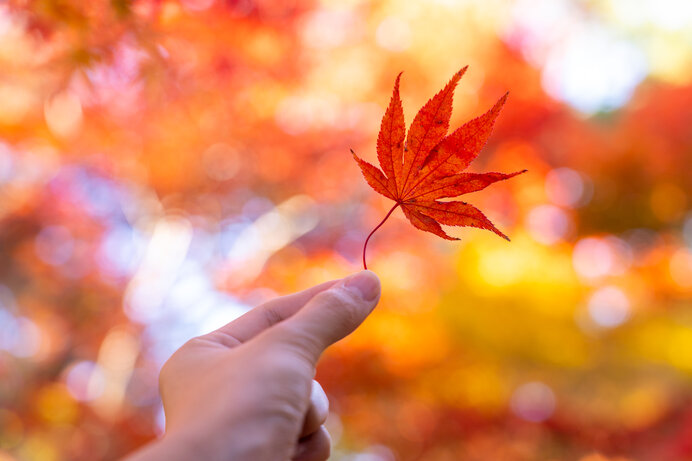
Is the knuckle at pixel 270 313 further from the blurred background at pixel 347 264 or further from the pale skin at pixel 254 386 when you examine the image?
the blurred background at pixel 347 264

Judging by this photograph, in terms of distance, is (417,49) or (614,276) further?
(614,276)

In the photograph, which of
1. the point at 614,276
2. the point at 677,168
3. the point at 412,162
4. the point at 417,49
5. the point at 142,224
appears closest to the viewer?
the point at 412,162

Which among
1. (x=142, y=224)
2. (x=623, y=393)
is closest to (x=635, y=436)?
(x=623, y=393)

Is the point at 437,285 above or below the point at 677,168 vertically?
below

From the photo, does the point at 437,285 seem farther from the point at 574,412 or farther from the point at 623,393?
the point at 623,393

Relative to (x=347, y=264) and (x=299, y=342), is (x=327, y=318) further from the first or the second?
(x=347, y=264)

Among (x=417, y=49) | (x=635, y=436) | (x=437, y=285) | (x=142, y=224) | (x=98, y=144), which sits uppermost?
(x=417, y=49)

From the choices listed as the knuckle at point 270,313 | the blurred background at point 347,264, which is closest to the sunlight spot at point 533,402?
the blurred background at point 347,264

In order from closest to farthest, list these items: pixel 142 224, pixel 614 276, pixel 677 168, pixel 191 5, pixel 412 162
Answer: pixel 412 162 → pixel 191 5 → pixel 142 224 → pixel 614 276 → pixel 677 168

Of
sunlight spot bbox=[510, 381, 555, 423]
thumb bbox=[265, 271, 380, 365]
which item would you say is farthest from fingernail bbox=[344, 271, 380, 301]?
sunlight spot bbox=[510, 381, 555, 423]
